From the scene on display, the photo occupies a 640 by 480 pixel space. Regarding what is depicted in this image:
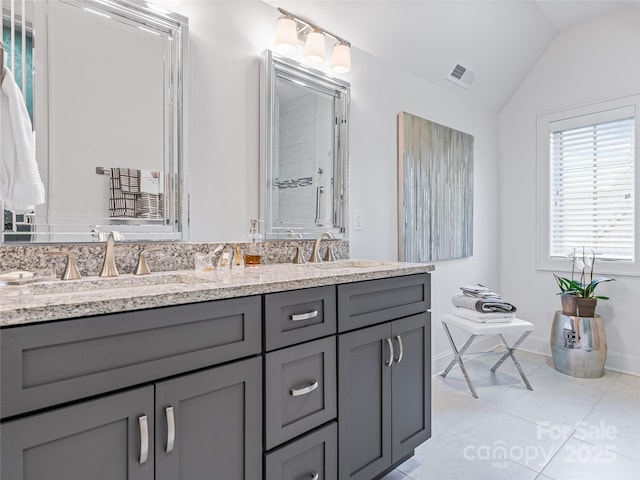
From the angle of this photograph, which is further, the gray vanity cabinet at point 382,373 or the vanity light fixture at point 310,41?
the vanity light fixture at point 310,41

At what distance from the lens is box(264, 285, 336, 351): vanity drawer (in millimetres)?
1128

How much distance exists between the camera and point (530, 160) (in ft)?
10.8

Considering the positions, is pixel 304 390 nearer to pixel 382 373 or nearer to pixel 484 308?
pixel 382 373

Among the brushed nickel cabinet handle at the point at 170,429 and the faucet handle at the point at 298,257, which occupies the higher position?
the faucet handle at the point at 298,257

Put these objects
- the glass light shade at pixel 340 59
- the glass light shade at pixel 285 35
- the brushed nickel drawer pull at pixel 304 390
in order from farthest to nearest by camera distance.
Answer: the glass light shade at pixel 340 59 → the glass light shade at pixel 285 35 → the brushed nickel drawer pull at pixel 304 390

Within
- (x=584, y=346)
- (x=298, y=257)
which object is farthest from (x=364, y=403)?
(x=584, y=346)

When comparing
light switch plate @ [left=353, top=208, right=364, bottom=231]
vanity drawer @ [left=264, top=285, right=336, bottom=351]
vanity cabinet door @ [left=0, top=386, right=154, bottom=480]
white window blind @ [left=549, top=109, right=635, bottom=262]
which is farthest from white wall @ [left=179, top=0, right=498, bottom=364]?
vanity cabinet door @ [left=0, top=386, right=154, bottom=480]

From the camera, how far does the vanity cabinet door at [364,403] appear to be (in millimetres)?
1349

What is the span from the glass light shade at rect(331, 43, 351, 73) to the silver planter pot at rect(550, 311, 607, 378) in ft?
7.74

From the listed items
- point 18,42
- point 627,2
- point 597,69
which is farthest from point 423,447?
point 627,2

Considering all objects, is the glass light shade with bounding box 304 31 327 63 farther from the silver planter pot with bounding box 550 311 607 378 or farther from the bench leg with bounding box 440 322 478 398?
the silver planter pot with bounding box 550 311 607 378

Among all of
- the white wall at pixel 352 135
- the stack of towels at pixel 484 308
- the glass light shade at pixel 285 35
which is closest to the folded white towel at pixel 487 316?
the stack of towels at pixel 484 308

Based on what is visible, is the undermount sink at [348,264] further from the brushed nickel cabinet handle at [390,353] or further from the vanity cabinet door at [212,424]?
the vanity cabinet door at [212,424]

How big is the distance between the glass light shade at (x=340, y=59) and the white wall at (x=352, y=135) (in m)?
0.17
